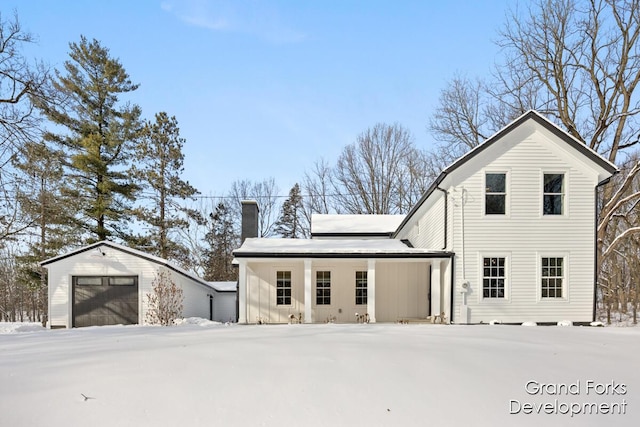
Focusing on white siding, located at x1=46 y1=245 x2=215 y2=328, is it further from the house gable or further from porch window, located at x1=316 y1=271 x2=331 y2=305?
the house gable

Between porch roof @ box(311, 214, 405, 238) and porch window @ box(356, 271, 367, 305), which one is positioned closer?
porch window @ box(356, 271, 367, 305)

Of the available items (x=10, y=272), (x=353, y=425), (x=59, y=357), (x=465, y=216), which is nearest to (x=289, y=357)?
(x=353, y=425)

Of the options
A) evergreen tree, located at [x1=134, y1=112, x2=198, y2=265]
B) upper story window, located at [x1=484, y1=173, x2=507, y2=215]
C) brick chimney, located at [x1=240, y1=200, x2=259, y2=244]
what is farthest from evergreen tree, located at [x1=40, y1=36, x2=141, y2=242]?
upper story window, located at [x1=484, y1=173, x2=507, y2=215]

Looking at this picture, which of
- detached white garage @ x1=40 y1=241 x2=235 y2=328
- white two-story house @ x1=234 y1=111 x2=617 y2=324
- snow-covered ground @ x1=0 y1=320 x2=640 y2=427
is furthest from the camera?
detached white garage @ x1=40 y1=241 x2=235 y2=328

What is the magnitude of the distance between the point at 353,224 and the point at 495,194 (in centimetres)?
980

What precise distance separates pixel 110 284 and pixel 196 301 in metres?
3.59

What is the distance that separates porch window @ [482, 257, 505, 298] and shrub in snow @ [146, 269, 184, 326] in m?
9.85

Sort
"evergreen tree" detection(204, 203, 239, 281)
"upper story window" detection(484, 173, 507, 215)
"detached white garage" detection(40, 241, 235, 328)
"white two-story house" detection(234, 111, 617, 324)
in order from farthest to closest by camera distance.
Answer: "evergreen tree" detection(204, 203, 239, 281)
"detached white garage" detection(40, 241, 235, 328)
"upper story window" detection(484, 173, 507, 215)
"white two-story house" detection(234, 111, 617, 324)

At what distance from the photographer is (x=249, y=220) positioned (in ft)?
57.3

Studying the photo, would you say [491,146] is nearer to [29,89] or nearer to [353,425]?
[353,425]

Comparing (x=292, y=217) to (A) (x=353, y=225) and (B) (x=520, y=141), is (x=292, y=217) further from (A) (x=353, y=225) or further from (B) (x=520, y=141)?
(B) (x=520, y=141)

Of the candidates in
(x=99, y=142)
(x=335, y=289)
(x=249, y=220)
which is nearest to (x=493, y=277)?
(x=335, y=289)

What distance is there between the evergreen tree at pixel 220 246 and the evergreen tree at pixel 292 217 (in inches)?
166

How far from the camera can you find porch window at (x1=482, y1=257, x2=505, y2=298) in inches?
479
